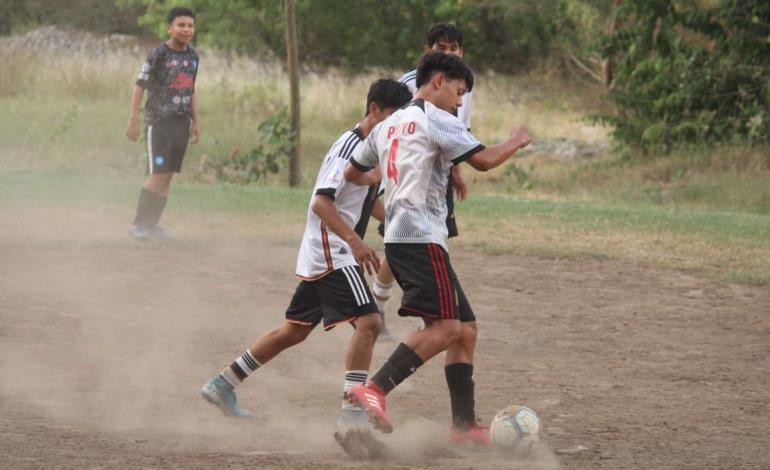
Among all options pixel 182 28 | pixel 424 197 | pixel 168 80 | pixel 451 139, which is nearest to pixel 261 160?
pixel 168 80

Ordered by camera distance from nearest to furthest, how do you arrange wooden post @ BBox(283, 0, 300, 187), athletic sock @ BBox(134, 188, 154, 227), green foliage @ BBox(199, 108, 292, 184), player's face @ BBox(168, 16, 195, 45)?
1. player's face @ BBox(168, 16, 195, 45)
2. athletic sock @ BBox(134, 188, 154, 227)
3. wooden post @ BBox(283, 0, 300, 187)
4. green foliage @ BBox(199, 108, 292, 184)

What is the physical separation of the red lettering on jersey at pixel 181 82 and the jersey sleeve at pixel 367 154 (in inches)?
237

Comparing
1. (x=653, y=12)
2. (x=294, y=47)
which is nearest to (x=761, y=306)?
(x=294, y=47)

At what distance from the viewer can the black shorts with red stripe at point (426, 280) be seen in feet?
17.9

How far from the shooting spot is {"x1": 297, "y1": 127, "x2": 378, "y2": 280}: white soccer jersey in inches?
226

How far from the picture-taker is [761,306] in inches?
379

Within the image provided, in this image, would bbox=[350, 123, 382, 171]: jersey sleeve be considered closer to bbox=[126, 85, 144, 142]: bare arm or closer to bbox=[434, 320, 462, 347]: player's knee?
bbox=[434, 320, 462, 347]: player's knee

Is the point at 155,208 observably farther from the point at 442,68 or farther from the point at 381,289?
the point at 442,68

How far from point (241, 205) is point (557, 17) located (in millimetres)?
22591

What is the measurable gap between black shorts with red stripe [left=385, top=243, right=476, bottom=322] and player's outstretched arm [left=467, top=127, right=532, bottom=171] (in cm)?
41

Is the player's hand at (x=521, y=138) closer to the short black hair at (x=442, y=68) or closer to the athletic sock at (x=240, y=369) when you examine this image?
the short black hair at (x=442, y=68)

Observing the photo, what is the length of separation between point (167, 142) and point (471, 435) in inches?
255

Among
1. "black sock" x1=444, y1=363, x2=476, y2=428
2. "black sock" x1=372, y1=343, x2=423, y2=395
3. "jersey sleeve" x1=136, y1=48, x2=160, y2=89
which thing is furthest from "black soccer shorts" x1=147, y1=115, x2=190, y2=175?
"black sock" x1=372, y1=343, x2=423, y2=395

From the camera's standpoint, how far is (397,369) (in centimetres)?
547
